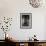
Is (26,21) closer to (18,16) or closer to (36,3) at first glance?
(18,16)

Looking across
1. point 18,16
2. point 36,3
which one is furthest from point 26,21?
point 36,3

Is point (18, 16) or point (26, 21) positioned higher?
point (18, 16)

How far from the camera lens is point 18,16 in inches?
171

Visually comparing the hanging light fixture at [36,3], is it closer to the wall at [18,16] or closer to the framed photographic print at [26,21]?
the wall at [18,16]

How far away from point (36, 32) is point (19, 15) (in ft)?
2.79

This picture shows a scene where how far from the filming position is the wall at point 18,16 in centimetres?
431

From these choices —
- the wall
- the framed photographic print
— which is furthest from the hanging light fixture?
the framed photographic print

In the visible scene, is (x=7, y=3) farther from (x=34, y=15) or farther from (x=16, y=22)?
(x=34, y=15)

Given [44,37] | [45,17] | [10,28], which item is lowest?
[44,37]

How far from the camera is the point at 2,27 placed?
170 inches

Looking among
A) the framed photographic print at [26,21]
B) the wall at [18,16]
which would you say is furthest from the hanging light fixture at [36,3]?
the framed photographic print at [26,21]

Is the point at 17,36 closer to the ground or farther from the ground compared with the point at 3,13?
closer to the ground

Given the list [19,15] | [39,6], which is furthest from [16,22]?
[39,6]

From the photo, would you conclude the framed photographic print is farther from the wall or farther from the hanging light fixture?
the hanging light fixture
